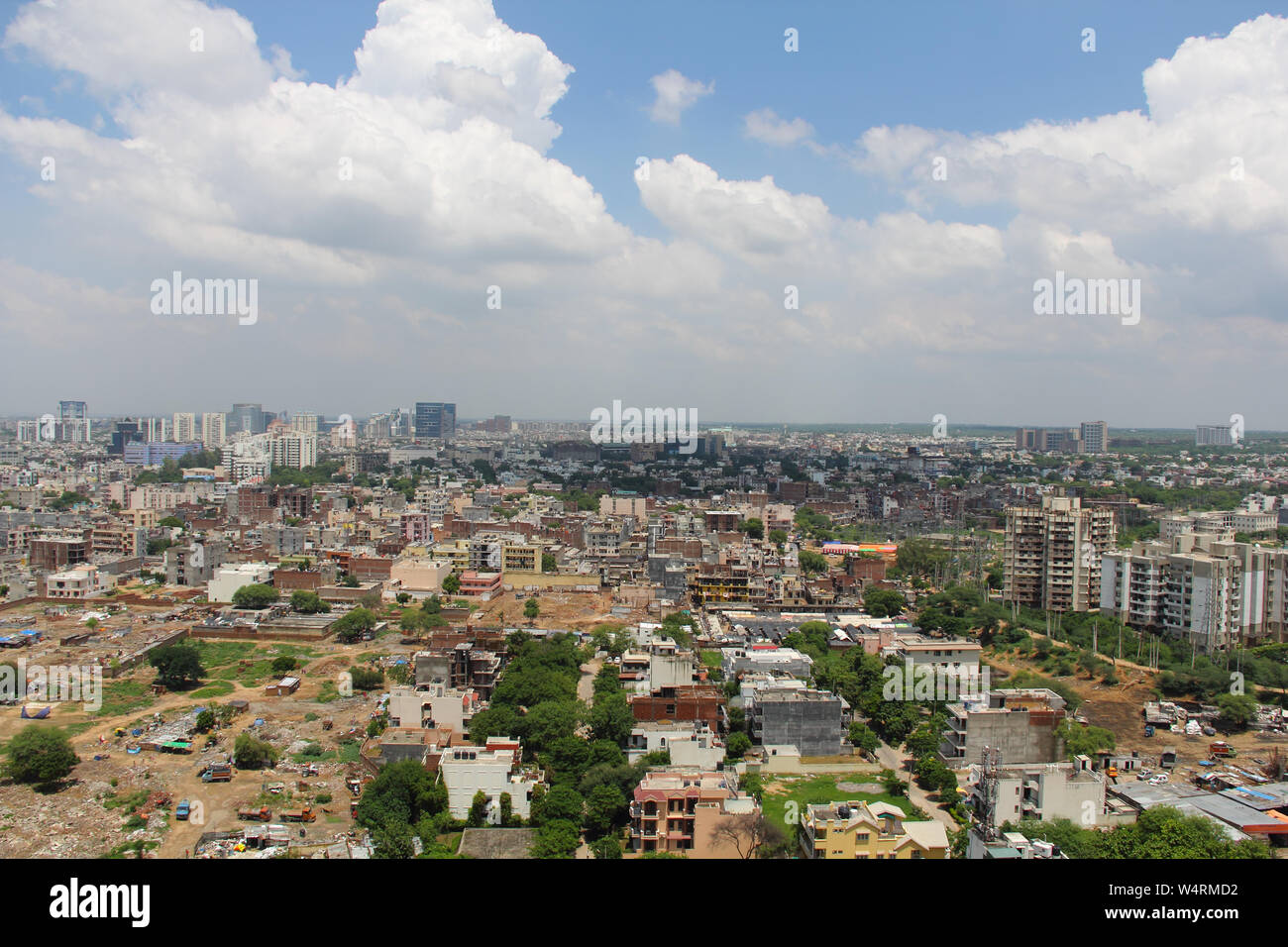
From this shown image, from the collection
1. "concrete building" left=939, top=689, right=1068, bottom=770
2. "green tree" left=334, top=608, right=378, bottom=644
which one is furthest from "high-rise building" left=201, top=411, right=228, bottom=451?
"concrete building" left=939, top=689, right=1068, bottom=770

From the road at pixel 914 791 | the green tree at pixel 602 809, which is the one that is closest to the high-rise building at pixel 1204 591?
the road at pixel 914 791

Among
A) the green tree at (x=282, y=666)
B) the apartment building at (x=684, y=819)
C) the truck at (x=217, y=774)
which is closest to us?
the apartment building at (x=684, y=819)

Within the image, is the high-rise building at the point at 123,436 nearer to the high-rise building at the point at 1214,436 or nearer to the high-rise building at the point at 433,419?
the high-rise building at the point at 433,419

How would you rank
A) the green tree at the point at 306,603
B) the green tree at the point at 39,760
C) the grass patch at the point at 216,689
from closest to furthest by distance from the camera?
1. the green tree at the point at 39,760
2. the grass patch at the point at 216,689
3. the green tree at the point at 306,603

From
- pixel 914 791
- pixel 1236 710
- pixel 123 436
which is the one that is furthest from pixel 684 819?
pixel 123 436

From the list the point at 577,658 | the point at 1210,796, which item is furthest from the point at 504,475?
the point at 1210,796
